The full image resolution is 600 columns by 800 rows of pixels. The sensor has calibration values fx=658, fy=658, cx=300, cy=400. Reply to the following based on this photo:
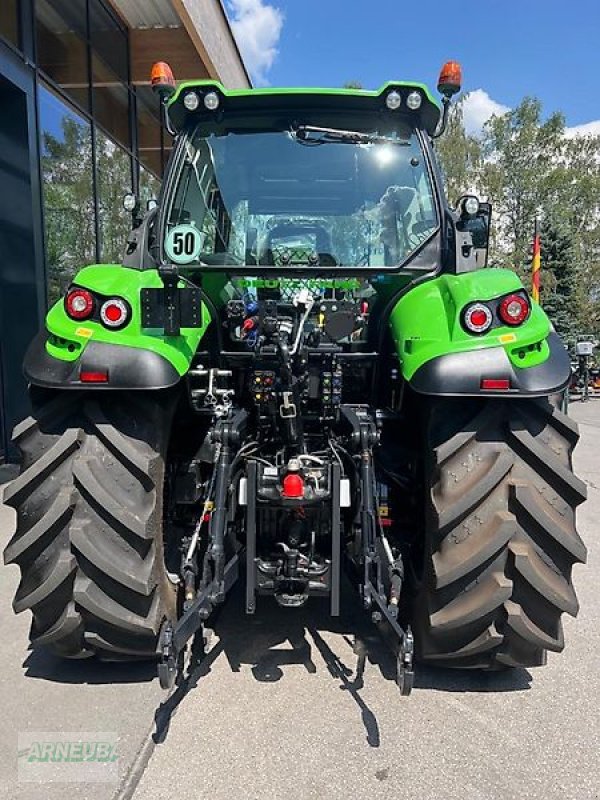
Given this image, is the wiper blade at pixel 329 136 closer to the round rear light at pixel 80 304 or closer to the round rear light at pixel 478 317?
the round rear light at pixel 478 317

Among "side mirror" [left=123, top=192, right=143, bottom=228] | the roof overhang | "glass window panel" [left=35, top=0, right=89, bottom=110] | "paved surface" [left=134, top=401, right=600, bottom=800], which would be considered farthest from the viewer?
the roof overhang

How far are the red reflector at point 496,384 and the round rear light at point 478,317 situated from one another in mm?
204

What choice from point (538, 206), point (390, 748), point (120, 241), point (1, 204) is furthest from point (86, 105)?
point (538, 206)

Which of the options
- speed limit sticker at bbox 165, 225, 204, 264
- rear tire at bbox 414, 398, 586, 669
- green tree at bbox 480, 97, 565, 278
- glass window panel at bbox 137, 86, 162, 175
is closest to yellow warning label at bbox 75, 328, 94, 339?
speed limit sticker at bbox 165, 225, 204, 264

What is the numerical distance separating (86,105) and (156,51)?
1.84 meters

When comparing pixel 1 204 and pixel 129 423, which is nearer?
pixel 129 423

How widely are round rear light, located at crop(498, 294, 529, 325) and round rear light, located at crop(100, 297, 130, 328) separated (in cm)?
150

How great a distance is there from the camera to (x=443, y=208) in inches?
132

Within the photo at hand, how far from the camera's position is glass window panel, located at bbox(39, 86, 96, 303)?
732 cm

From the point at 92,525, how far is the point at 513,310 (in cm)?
188

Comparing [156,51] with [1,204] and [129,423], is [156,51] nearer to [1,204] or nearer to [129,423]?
[1,204]

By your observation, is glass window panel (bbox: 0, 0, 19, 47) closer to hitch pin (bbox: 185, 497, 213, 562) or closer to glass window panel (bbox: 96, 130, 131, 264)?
glass window panel (bbox: 96, 130, 131, 264)
